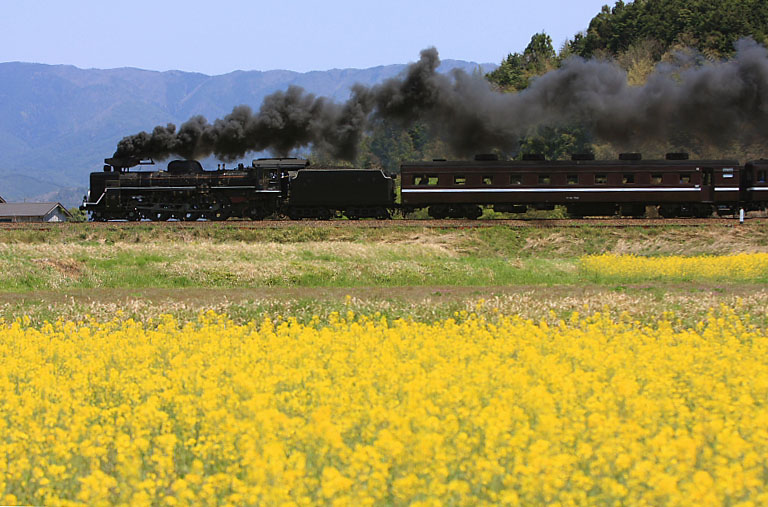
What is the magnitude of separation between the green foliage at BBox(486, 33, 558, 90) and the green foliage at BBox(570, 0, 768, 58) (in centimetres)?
434

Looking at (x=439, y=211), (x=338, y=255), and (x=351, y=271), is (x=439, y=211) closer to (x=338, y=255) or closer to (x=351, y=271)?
(x=338, y=255)

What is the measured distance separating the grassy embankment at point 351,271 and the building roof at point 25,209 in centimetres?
6756

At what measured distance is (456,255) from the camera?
31.7 meters

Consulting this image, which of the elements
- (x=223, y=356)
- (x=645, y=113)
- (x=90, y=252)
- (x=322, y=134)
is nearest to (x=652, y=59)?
(x=645, y=113)

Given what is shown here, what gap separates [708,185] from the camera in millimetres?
38719

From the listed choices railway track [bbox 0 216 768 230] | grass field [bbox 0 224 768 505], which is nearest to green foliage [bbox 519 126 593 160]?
railway track [bbox 0 216 768 230]

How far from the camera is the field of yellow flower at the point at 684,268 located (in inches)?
965

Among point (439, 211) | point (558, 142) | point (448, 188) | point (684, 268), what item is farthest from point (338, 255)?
point (558, 142)

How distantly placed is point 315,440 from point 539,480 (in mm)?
2318

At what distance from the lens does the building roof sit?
9488 cm

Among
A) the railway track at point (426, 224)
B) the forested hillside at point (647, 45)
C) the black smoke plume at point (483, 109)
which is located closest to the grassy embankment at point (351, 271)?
the railway track at point (426, 224)

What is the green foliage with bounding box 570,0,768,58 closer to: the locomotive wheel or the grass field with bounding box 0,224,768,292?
the locomotive wheel

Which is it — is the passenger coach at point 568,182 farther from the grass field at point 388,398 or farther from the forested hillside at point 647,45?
the forested hillside at point 647,45

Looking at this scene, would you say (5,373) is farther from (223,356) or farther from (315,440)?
(315,440)
